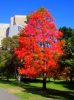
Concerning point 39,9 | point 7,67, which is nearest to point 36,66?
point 39,9

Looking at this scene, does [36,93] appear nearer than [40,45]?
Yes

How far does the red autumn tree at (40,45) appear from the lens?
3894cm

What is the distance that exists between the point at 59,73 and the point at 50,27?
625cm

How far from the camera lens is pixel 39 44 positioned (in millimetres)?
40562

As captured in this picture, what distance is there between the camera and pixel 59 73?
38.2 metres

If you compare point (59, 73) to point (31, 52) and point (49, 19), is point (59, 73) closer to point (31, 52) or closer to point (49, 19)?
point (31, 52)

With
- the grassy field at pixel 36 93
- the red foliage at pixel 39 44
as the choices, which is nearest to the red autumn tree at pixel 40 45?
the red foliage at pixel 39 44

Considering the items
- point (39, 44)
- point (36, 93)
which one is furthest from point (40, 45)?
point (36, 93)

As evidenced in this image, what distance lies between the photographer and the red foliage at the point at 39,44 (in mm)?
38950

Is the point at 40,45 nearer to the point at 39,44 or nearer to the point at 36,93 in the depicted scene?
the point at 39,44

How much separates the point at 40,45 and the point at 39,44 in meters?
0.17

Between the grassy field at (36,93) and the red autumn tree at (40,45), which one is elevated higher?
the red autumn tree at (40,45)

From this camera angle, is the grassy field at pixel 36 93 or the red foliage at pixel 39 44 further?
the red foliage at pixel 39 44

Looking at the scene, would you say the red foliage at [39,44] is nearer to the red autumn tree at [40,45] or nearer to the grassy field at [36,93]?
the red autumn tree at [40,45]
